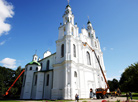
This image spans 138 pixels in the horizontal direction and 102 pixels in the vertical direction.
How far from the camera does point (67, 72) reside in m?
20.3

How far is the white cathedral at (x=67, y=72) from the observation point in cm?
2017

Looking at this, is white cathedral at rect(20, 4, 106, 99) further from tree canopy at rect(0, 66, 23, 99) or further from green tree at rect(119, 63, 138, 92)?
tree canopy at rect(0, 66, 23, 99)

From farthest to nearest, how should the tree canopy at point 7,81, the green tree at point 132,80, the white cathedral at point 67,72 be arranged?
the tree canopy at point 7,81
the green tree at point 132,80
the white cathedral at point 67,72

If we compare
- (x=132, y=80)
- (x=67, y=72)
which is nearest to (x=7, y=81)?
(x=67, y=72)

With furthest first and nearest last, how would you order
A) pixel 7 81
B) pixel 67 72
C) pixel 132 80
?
pixel 7 81, pixel 132 80, pixel 67 72

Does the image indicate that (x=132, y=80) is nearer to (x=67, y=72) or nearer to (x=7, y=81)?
(x=67, y=72)

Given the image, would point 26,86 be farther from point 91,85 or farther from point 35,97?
point 91,85

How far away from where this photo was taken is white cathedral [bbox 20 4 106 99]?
2017 centimetres

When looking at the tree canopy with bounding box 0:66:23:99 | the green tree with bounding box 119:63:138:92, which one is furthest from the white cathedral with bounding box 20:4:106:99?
the tree canopy with bounding box 0:66:23:99

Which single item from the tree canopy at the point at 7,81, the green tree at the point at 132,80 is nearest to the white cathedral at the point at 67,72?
the green tree at the point at 132,80

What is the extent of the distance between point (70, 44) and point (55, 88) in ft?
33.6

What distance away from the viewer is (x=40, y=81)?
26750 millimetres

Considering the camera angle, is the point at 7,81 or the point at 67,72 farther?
the point at 7,81

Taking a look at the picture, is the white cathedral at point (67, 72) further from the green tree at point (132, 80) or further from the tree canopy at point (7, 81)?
the tree canopy at point (7, 81)
